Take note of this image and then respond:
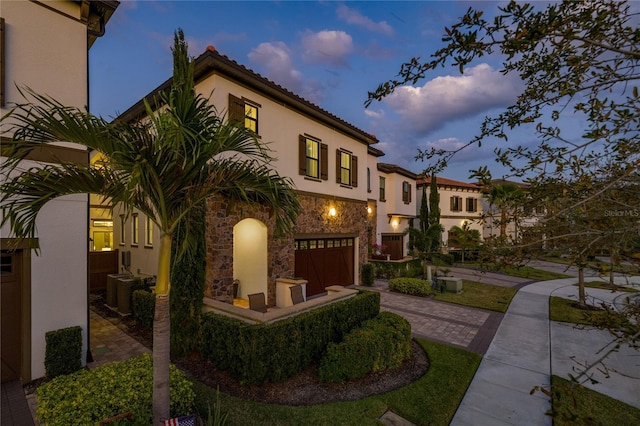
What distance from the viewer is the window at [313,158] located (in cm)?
1214

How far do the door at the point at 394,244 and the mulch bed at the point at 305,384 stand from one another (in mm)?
15568

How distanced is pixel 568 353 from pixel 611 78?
8502 millimetres

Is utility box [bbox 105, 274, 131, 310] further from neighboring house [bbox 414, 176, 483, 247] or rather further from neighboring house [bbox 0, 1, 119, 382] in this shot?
neighboring house [bbox 414, 176, 483, 247]

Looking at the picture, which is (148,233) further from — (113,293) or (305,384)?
(305,384)

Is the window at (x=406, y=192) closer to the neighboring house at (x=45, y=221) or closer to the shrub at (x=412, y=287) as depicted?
the shrub at (x=412, y=287)

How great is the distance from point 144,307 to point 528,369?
10.8m

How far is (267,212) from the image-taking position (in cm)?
1076

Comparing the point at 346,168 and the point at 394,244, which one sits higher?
the point at 346,168

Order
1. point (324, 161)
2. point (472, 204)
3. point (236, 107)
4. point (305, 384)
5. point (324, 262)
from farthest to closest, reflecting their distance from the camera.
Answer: point (472, 204), point (324, 262), point (324, 161), point (236, 107), point (305, 384)

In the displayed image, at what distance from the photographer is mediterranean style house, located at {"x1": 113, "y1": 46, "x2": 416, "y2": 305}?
9039mm

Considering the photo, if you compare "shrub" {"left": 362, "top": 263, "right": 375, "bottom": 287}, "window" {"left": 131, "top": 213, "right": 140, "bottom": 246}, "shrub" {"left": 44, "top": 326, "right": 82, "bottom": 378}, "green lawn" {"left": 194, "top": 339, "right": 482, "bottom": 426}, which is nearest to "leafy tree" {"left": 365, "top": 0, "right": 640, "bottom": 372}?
"green lawn" {"left": 194, "top": 339, "right": 482, "bottom": 426}

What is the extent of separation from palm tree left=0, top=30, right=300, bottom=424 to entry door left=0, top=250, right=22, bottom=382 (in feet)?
10.5

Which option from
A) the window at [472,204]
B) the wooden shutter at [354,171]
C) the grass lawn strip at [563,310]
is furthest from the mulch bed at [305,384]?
the window at [472,204]

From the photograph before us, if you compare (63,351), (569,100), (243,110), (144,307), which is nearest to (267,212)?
(243,110)
